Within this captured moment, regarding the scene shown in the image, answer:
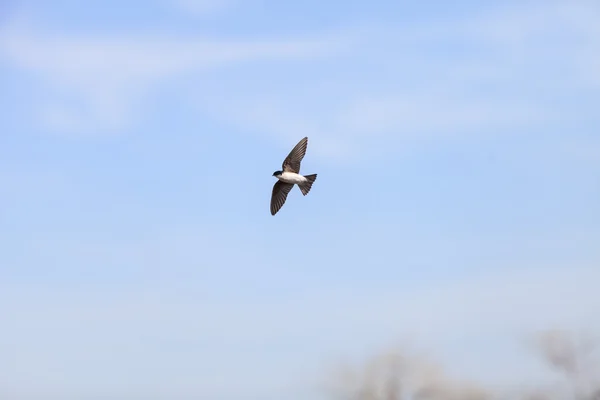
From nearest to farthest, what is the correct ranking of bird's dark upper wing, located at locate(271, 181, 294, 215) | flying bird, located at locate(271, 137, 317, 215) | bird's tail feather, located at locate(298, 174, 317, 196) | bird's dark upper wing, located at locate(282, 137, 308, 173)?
bird's tail feather, located at locate(298, 174, 317, 196)
flying bird, located at locate(271, 137, 317, 215)
bird's dark upper wing, located at locate(282, 137, 308, 173)
bird's dark upper wing, located at locate(271, 181, 294, 215)

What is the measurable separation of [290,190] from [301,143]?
3.56m

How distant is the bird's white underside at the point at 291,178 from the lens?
81.8 metres

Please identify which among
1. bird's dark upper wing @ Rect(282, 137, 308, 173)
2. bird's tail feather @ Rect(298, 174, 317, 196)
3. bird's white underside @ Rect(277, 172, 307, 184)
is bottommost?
bird's tail feather @ Rect(298, 174, 317, 196)

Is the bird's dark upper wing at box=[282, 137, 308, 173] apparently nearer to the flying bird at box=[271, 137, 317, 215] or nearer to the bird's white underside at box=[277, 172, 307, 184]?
the flying bird at box=[271, 137, 317, 215]

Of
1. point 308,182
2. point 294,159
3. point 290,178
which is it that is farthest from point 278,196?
point 308,182

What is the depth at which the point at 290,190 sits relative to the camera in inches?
3319

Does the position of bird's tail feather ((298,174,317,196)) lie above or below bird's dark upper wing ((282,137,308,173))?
below

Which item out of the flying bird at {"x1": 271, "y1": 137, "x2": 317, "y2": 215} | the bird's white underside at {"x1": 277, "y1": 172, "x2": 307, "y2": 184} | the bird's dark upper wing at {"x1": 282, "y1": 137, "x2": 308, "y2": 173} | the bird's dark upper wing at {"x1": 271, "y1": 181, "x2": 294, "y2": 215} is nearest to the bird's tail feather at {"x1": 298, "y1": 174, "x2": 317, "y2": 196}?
the flying bird at {"x1": 271, "y1": 137, "x2": 317, "y2": 215}

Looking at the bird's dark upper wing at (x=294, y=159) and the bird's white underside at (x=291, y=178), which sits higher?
the bird's dark upper wing at (x=294, y=159)

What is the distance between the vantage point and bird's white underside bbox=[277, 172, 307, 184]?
3221 inches

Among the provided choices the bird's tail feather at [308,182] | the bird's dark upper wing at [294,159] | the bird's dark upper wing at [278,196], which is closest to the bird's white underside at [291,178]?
the bird's tail feather at [308,182]

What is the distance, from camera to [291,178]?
3243 inches

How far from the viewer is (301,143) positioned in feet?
274

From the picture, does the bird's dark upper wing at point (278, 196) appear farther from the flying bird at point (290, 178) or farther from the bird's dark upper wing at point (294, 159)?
the bird's dark upper wing at point (294, 159)
